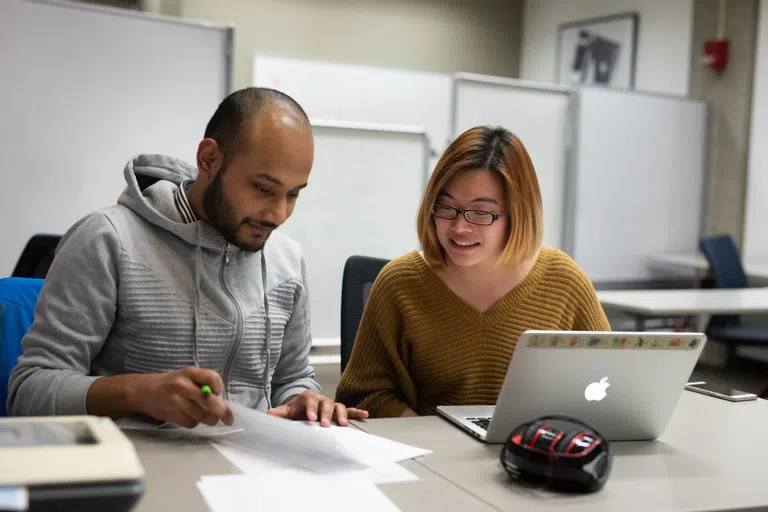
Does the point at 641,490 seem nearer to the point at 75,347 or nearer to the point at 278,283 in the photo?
the point at 278,283

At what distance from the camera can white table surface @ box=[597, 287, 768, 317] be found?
3381mm

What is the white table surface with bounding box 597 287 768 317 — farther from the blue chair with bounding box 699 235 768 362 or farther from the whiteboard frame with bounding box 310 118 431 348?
the whiteboard frame with bounding box 310 118 431 348

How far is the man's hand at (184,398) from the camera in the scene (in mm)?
1120

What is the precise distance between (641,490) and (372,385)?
661mm

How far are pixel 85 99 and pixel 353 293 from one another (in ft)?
7.20

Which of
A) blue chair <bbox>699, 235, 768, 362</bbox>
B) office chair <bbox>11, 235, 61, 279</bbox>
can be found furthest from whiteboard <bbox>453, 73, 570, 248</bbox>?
office chair <bbox>11, 235, 61, 279</bbox>

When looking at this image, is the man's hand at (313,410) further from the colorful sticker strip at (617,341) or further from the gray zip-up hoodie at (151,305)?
the colorful sticker strip at (617,341)

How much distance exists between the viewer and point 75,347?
1340 millimetres

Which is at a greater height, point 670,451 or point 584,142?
point 584,142

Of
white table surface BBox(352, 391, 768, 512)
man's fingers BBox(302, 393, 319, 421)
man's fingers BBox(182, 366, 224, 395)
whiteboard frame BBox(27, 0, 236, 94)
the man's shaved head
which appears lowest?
white table surface BBox(352, 391, 768, 512)

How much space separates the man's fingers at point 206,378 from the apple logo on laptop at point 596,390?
1.81ft

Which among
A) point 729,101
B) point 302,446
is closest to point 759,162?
point 729,101

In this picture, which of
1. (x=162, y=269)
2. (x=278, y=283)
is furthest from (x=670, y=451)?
(x=162, y=269)

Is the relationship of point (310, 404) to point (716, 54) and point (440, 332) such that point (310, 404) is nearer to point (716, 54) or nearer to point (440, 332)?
point (440, 332)
